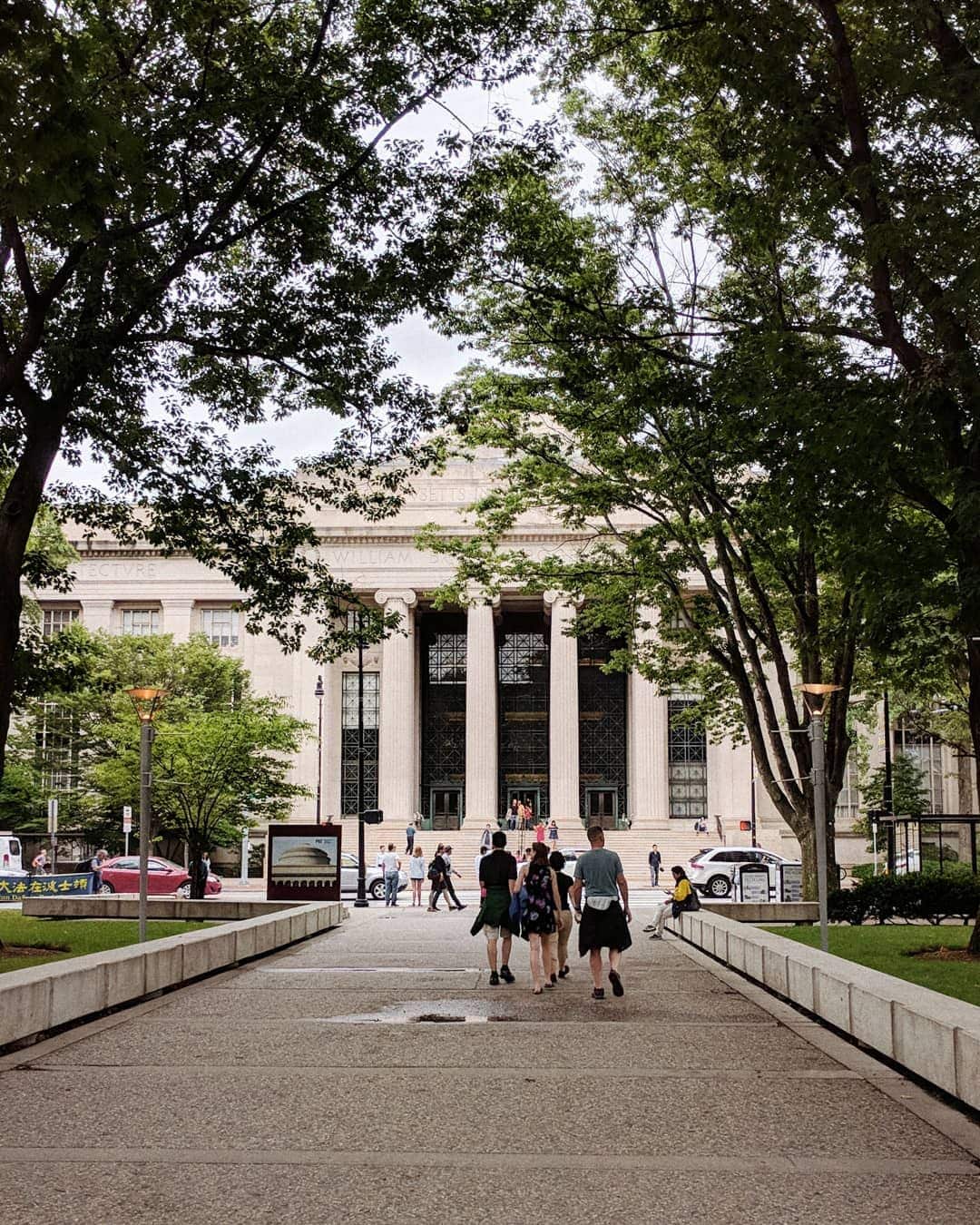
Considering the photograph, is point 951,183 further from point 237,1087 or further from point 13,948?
point 13,948

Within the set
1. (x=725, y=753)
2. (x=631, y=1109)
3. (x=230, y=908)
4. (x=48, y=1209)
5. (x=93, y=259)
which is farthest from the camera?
(x=725, y=753)

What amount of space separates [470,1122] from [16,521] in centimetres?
1074

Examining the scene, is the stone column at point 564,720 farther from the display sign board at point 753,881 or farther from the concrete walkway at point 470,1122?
the concrete walkway at point 470,1122

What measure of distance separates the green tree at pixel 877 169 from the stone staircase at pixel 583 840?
46.7 m

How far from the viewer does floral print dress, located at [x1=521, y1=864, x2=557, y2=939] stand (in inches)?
576

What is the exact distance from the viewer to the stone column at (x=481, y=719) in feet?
222

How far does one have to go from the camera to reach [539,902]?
14.6 m

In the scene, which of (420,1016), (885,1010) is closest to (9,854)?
(420,1016)

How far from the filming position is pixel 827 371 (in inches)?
575

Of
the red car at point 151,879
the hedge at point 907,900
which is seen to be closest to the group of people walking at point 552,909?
the hedge at point 907,900

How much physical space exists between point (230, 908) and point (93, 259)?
577 inches

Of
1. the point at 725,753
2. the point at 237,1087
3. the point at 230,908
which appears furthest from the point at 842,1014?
the point at 725,753

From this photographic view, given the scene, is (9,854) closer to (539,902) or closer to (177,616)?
(177,616)

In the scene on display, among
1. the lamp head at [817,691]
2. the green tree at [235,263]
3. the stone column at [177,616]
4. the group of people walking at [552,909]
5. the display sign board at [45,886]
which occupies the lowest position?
the display sign board at [45,886]
